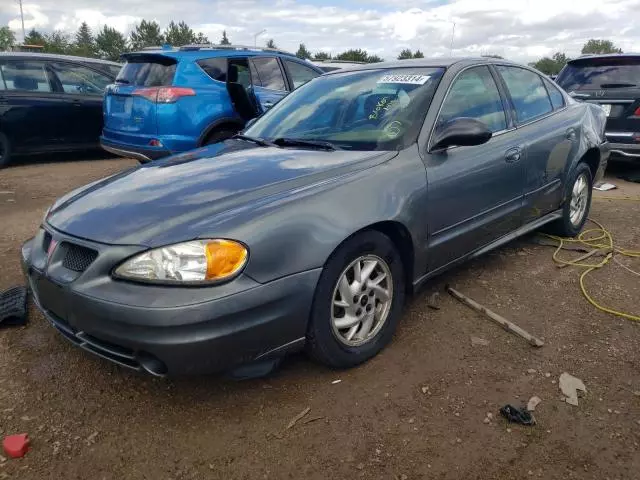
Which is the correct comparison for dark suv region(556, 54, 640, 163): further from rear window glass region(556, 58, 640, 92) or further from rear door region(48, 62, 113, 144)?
rear door region(48, 62, 113, 144)

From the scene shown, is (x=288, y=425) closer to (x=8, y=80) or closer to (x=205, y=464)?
(x=205, y=464)

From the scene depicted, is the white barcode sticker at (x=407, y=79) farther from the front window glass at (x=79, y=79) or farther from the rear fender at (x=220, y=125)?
the front window glass at (x=79, y=79)

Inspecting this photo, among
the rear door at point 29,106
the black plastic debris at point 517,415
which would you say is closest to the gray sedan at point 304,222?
the black plastic debris at point 517,415

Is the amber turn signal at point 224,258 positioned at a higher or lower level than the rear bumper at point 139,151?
higher

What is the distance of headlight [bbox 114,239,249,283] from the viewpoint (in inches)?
86.1

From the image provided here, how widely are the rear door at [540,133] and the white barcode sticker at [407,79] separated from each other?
0.89 m

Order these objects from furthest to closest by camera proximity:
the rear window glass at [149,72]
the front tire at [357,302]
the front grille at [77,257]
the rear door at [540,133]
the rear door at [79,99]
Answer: the rear door at [79,99] → the rear window glass at [149,72] → the rear door at [540,133] → the front tire at [357,302] → the front grille at [77,257]

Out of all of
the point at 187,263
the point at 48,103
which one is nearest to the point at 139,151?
the point at 48,103

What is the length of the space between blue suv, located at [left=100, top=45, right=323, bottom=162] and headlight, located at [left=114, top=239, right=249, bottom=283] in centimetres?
407

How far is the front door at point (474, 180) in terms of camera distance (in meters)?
3.16

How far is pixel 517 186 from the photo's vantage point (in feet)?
12.5

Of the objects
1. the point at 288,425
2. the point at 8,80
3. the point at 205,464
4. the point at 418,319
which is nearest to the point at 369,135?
the point at 418,319

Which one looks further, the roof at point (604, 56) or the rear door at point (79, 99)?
the rear door at point (79, 99)

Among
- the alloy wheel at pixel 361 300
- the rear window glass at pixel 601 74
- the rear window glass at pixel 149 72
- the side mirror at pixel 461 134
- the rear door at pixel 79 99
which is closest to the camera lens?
the alloy wheel at pixel 361 300
